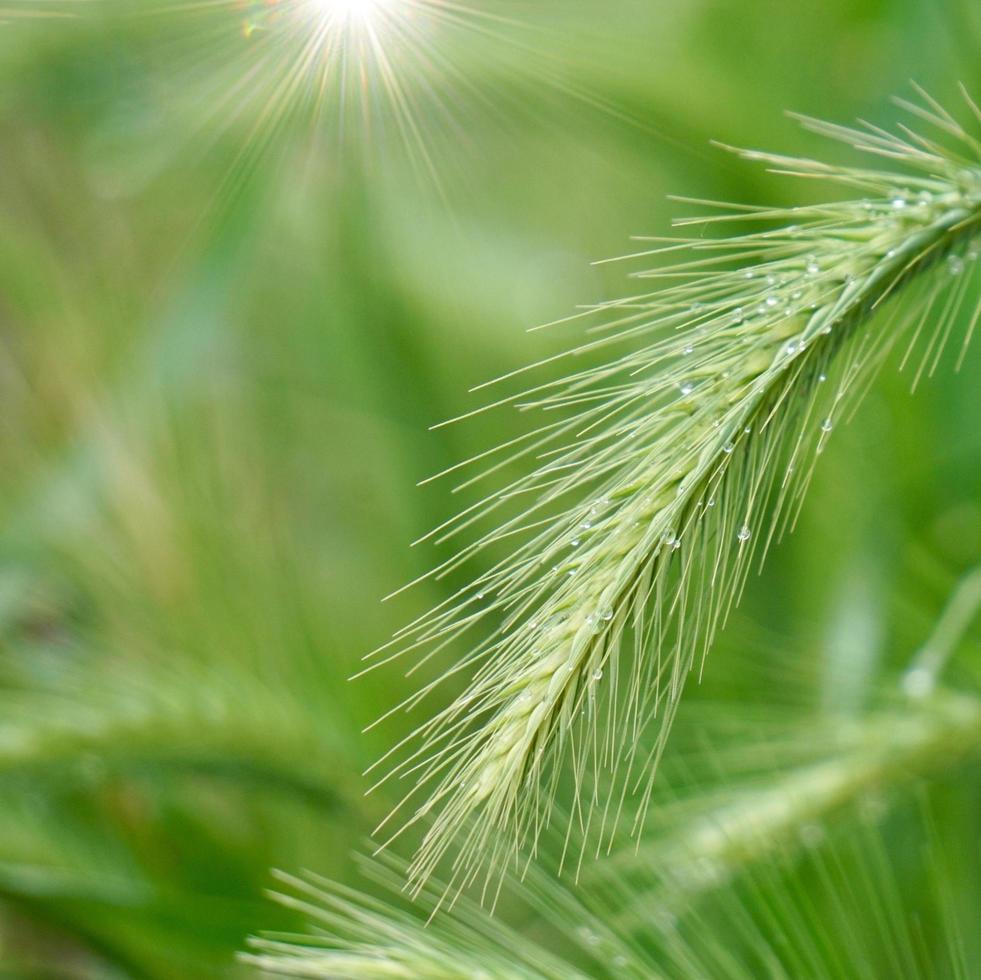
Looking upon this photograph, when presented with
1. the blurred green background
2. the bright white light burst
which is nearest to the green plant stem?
the blurred green background

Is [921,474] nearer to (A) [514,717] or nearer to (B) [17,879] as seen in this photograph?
(A) [514,717]

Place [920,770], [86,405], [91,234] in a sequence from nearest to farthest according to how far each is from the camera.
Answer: [920,770]
[86,405]
[91,234]

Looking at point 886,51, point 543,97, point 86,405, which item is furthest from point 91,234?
point 886,51

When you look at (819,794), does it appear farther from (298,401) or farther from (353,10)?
(298,401)

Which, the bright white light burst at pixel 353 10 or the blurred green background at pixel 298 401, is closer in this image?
the bright white light burst at pixel 353 10

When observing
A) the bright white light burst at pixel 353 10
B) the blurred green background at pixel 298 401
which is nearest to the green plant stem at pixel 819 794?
the blurred green background at pixel 298 401

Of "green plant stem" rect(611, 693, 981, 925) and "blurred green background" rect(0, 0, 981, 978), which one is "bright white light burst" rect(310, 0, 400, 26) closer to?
"blurred green background" rect(0, 0, 981, 978)

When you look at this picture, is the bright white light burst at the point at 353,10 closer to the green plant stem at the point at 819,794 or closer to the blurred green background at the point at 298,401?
the blurred green background at the point at 298,401

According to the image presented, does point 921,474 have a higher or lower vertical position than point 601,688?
higher

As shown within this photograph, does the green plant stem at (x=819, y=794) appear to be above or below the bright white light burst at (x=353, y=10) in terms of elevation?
below
